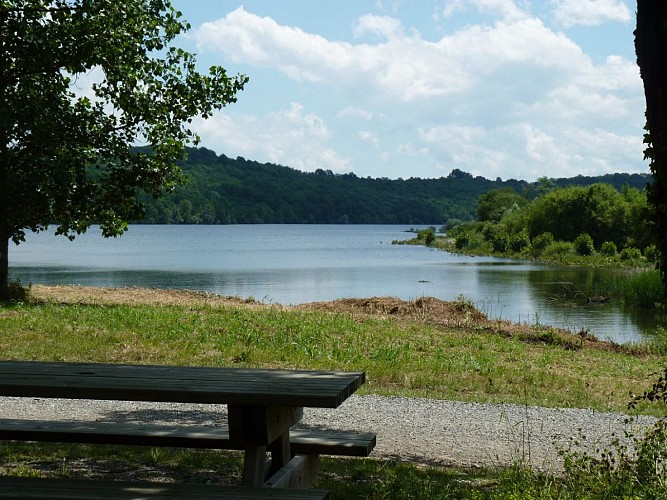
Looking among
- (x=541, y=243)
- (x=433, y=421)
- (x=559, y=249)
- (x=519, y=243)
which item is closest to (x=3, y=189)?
(x=433, y=421)

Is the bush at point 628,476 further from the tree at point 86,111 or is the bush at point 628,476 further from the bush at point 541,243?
the bush at point 541,243

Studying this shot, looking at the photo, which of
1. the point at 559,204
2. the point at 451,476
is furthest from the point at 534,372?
the point at 559,204

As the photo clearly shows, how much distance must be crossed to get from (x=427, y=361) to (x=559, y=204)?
66225 millimetres

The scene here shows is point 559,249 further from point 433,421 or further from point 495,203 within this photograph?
point 433,421

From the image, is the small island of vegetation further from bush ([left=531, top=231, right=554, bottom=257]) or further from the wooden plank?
the wooden plank

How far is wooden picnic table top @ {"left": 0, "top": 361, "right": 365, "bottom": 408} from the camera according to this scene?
3979mm

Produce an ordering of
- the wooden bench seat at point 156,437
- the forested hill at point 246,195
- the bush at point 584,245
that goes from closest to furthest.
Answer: the wooden bench seat at point 156,437, the bush at point 584,245, the forested hill at point 246,195

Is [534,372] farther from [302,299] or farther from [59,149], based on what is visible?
[302,299]

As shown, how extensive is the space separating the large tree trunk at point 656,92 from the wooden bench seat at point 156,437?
7.22 feet

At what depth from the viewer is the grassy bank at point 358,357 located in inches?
229

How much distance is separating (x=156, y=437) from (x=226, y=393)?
1.10 m

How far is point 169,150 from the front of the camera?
18.6m

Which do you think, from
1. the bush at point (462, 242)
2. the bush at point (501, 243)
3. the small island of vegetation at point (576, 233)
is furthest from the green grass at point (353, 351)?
the bush at point (462, 242)

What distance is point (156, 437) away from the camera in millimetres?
4844
